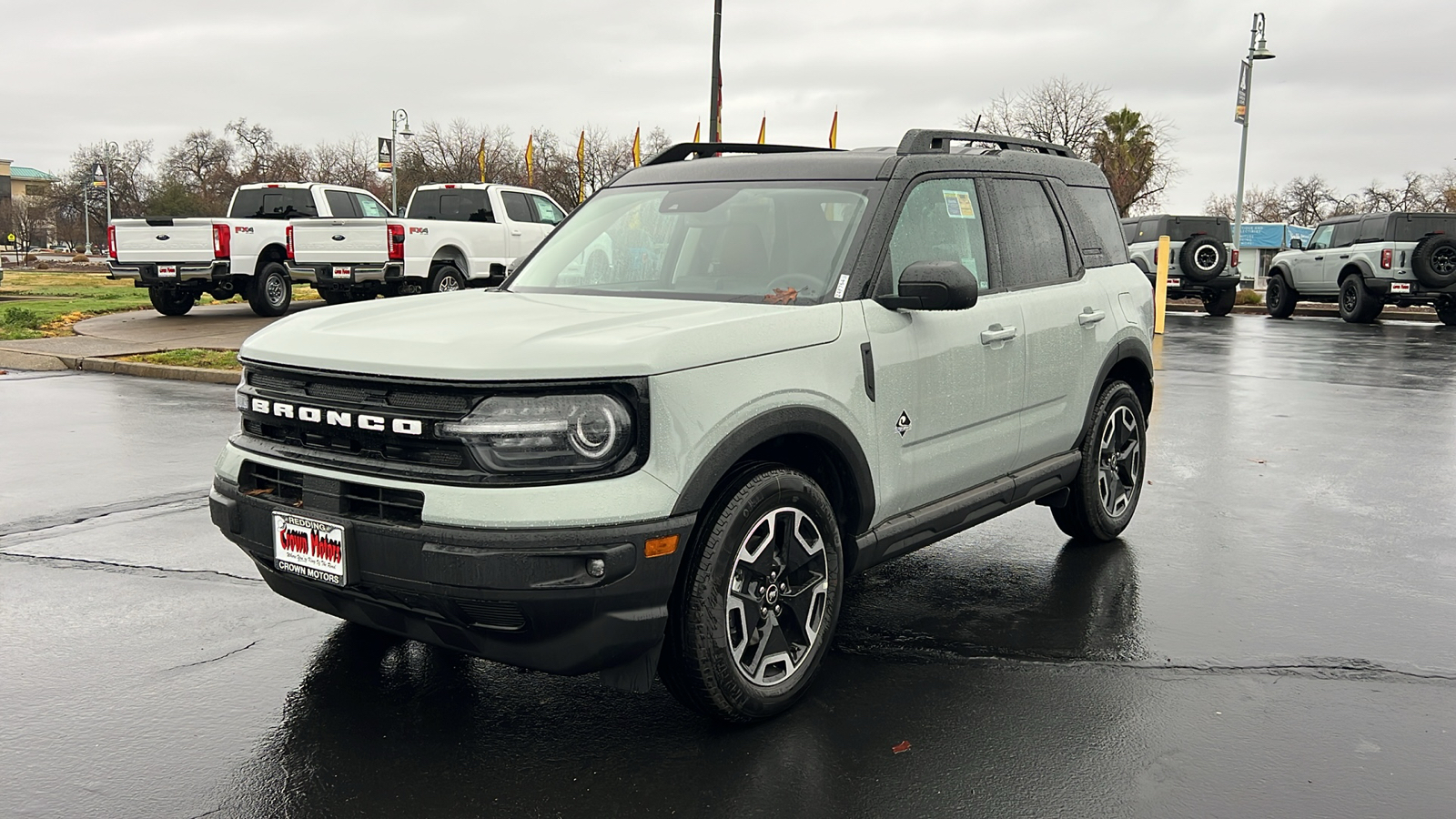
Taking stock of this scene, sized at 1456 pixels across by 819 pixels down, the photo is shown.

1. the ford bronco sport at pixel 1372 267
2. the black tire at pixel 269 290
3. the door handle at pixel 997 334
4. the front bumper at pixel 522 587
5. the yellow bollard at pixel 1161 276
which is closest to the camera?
the front bumper at pixel 522 587

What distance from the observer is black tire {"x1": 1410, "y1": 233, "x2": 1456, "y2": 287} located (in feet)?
70.3

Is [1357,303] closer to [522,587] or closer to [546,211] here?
[546,211]

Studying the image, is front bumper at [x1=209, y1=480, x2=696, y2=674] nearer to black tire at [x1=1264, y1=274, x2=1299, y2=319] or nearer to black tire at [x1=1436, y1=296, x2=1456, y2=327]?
black tire at [x1=1436, y1=296, x2=1456, y2=327]

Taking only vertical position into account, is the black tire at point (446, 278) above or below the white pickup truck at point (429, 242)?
below

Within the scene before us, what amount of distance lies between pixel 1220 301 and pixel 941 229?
932 inches

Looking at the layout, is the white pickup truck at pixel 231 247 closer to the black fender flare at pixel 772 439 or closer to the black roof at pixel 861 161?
the black roof at pixel 861 161

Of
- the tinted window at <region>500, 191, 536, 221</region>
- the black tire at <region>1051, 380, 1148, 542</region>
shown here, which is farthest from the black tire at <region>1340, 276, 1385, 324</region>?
the black tire at <region>1051, 380, 1148, 542</region>

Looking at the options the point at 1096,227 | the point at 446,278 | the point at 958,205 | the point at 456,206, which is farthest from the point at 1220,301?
the point at 958,205

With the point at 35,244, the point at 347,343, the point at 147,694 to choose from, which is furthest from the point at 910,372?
the point at 35,244

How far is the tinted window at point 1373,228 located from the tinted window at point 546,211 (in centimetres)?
1543

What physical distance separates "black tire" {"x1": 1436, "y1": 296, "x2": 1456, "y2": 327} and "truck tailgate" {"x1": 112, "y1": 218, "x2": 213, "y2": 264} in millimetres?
21870

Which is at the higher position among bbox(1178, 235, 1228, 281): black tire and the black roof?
the black roof

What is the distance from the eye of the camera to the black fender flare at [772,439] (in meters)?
3.49

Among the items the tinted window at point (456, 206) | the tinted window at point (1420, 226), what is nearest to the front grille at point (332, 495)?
the tinted window at point (456, 206)
